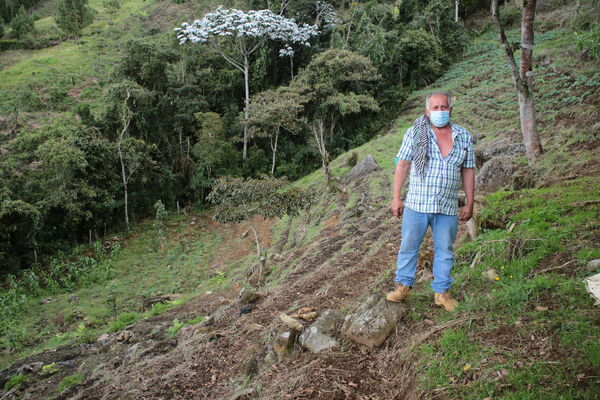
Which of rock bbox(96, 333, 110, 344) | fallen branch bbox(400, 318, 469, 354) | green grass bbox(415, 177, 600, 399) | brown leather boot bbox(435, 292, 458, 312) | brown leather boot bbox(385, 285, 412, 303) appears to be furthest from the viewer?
rock bbox(96, 333, 110, 344)

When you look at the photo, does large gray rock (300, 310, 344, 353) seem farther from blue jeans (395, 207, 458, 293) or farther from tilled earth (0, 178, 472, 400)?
blue jeans (395, 207, 458, 293)

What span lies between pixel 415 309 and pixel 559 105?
39.7 ft

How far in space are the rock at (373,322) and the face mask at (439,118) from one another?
157cm

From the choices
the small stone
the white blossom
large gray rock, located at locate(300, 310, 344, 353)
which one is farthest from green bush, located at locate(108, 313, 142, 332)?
the white blossom

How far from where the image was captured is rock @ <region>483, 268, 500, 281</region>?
3444mm

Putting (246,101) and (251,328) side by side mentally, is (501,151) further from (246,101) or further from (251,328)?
(246,101)

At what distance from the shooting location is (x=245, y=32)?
2269 cm

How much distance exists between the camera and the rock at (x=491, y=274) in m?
3.44

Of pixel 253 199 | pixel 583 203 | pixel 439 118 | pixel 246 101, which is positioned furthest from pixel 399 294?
pixel 246 101

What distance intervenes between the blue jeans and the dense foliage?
47.7 ft

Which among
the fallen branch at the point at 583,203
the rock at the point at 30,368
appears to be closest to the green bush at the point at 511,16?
the fallen branch at the point at 583,203

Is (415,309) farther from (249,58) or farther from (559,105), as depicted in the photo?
(249,58)

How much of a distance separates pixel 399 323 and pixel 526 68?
5.91 metres

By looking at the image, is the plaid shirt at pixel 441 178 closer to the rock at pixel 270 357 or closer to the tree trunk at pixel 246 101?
the rock at pixel 270 357
